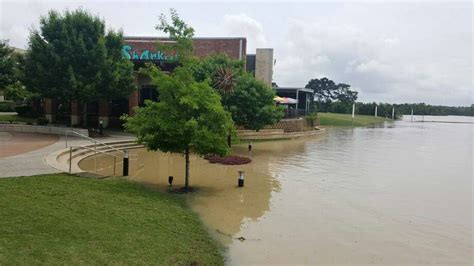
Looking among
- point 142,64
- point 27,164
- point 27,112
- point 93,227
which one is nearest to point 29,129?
point 27,112

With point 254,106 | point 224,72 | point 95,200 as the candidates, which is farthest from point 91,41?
point 95,200

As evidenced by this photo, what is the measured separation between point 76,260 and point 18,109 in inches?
1301

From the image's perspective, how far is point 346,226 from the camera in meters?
10.1

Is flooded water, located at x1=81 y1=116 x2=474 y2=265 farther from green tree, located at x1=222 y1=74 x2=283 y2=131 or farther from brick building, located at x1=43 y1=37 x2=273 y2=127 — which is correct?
brick building, located at x1=43 y1=37 x2=273 y2=127

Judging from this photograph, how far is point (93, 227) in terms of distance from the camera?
24.7 ft

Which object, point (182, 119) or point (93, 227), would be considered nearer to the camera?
point (93, 227)

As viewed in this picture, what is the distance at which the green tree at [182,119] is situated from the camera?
39.8 ft

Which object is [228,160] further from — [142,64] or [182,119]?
[142,64]

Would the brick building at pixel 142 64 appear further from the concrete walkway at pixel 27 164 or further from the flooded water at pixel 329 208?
the concrete walkway at pixel 27 164

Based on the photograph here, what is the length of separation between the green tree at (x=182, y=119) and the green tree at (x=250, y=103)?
1070 centimetres

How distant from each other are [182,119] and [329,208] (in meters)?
5.41

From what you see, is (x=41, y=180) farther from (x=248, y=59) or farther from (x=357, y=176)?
(x=248, y=59)

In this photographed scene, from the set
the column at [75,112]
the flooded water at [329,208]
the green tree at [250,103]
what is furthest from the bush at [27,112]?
the green tree at [250,103]

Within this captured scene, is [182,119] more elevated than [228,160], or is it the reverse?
[182,119]
